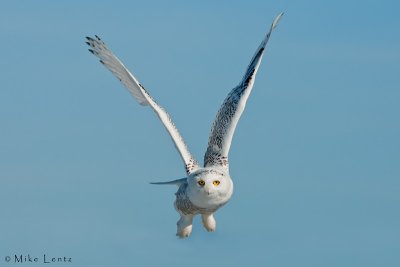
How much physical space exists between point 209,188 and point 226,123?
3.74 metres

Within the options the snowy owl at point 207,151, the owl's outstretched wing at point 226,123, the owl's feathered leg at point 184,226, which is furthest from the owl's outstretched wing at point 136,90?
the owl's feathered leg at point 184,226

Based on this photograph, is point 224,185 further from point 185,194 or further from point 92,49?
point 92,49

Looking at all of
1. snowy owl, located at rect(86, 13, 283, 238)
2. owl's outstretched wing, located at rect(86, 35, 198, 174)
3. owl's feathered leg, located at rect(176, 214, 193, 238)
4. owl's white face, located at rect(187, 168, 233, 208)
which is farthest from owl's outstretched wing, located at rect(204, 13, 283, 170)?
owl's feathered leg, located at rect(176, 214, 193, 238)

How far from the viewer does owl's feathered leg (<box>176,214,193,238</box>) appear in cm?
3953

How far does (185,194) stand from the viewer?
37.9m

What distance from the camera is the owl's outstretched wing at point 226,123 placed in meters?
39.4

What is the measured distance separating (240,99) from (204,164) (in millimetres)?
2523

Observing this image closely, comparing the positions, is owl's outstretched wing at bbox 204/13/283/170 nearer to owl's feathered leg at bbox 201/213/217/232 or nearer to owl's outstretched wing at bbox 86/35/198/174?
owl's outstretched wing at bbox 86/35/198/174

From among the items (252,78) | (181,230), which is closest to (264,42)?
(252,78)

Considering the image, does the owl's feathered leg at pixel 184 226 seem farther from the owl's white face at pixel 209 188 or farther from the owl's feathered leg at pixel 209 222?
the owl's white face at pixel 209 188

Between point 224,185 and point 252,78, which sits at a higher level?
point 252,78

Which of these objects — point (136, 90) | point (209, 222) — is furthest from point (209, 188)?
point (136, 90)

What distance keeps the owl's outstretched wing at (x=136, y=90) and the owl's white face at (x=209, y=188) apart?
1139 mm

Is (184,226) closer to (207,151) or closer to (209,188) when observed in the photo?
(207,151)
